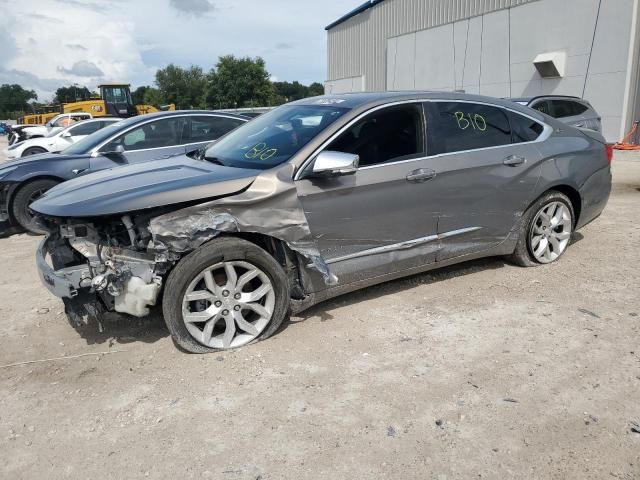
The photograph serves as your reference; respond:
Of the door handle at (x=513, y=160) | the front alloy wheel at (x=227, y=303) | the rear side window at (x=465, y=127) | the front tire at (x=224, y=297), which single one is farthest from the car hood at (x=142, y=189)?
the door handle at (x=513, y=160)

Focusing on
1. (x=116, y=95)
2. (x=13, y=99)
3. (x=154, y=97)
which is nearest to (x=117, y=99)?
(x=116, y=95)

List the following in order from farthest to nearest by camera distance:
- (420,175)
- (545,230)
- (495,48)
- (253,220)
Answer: (495,48)
(545,230)
(420,175)
(253,220)

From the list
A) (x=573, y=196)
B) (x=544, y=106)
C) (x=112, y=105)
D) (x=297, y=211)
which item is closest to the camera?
(x=297, y=211)

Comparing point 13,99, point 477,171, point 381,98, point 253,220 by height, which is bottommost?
point 253,220

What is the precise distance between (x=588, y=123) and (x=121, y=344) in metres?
10.7

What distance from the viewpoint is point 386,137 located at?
394cm

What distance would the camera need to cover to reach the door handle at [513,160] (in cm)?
440

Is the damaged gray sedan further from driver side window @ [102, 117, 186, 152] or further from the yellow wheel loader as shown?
the yellow wheel loader

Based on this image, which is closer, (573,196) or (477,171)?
(477,171)

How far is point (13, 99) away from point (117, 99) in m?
80.6

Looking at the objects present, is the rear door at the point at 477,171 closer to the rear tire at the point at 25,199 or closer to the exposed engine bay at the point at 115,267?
the exposed engine bay at the point at 115,267

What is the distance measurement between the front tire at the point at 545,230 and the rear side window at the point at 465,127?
0.72 metres

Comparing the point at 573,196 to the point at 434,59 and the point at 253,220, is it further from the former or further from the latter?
the point at 434,59

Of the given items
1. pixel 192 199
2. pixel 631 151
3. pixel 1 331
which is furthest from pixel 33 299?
pixel 631 151
